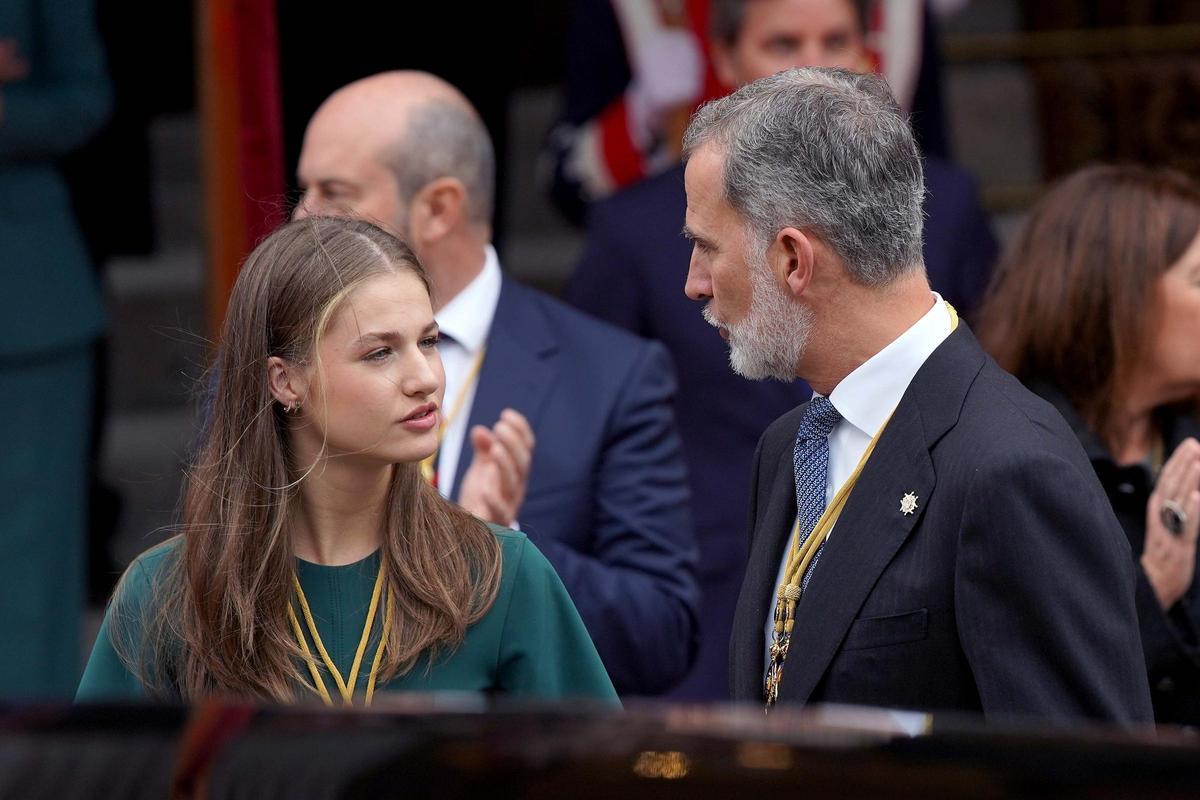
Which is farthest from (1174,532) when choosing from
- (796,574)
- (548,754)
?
(548,754)

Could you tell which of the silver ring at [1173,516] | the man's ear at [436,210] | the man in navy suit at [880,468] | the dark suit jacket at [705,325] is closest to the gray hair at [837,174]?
the man in navy suit at [880,468]

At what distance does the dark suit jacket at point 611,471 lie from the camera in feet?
11.1

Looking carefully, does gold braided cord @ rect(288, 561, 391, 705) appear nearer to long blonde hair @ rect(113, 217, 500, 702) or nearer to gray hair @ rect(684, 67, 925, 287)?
long blonde hair @ rect(113, 217, 500, 702)

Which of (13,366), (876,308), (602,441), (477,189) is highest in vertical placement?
(876,308)

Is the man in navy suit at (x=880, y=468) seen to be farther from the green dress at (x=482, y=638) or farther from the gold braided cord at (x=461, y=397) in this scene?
the gold braided cord at (x=461, y=397)

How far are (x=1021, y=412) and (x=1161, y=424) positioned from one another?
56.3 inches

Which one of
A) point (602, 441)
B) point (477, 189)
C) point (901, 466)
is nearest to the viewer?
point (901, 466)

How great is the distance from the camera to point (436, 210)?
3701 mm

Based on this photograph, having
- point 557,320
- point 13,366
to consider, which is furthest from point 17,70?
point 557,320

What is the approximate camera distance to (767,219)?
98.2 inches

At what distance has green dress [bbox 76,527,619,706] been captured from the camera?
246cm

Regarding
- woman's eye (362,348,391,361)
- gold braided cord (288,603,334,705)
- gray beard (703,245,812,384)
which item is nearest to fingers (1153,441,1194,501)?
gray beard (703,245,812,384)

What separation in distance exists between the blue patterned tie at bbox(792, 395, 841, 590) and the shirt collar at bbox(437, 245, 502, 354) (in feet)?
3.57

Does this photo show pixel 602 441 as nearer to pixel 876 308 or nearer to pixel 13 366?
pixel 876 308
